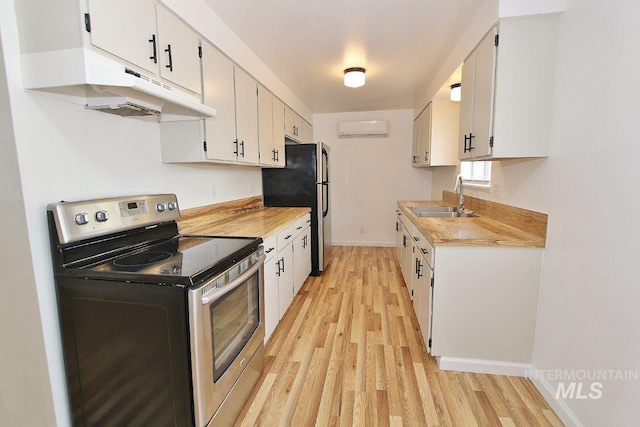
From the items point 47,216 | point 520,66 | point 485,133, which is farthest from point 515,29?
point 47,216

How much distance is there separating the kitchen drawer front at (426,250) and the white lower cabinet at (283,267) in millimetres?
1117

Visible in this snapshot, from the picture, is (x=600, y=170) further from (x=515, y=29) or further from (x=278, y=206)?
(x=278, y=206)

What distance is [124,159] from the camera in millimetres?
1726

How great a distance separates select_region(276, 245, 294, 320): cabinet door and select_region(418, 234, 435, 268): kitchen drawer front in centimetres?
113

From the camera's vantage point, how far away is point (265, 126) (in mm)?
3047

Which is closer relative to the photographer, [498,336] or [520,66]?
[520,66]

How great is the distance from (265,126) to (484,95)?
1.90 m

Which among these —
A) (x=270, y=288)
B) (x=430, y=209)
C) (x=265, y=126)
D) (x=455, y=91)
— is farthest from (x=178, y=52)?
(x=430, y=209)

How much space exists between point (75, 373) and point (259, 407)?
923mm

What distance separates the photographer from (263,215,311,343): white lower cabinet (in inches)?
90.5

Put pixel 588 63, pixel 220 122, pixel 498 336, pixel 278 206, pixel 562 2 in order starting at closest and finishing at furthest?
pixel 588 63
pixel 562 2
pixel 498 336
pixel 220 122
pixel 278 206

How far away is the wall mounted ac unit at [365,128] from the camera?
17.3ft

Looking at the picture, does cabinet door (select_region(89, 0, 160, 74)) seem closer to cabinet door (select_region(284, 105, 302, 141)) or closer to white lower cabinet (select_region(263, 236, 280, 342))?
white lower cabinet (select_region(263, 236, 280, 342))

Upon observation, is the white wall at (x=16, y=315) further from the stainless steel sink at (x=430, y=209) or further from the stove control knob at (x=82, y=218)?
the stainless steel sink at (x=430, y=209)
